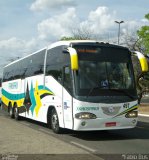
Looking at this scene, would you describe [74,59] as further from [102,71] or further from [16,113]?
[16,113]

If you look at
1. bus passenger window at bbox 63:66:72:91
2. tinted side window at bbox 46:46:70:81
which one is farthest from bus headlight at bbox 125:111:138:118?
tinted side window at bbox 46:46:70:81

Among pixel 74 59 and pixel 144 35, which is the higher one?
pixel 144 35

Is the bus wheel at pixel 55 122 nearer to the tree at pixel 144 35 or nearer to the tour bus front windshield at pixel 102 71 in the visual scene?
the tour bus front windshield at pixel 102 71

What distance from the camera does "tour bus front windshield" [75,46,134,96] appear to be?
1329cm

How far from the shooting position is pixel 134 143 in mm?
12586

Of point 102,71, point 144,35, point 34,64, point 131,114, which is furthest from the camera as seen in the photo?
point 144,35

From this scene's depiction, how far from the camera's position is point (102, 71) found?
13.6 metres

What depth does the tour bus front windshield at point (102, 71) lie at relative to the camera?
13289mm

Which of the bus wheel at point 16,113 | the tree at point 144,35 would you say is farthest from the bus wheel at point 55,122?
the tree at point 144,35

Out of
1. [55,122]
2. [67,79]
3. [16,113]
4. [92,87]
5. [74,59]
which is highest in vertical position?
[74,59]

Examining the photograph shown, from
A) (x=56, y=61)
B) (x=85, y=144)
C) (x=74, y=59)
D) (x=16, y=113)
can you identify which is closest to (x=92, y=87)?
(x=74, y=59)

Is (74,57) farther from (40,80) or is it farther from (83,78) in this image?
(40,80)

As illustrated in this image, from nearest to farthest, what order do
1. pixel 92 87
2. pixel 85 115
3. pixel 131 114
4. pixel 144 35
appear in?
pixel 85 115, pixel 92 87, pixel 131 114, pixel 144 35

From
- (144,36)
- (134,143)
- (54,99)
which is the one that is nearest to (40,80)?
(54,99)
